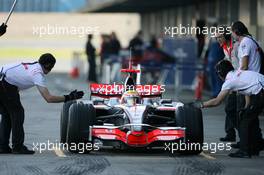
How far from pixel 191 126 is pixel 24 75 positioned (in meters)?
2.43

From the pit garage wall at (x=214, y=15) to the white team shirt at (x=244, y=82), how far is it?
43.7 ft

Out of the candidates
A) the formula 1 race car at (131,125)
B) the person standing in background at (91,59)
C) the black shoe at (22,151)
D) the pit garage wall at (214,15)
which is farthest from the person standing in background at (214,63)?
the black shoe at (22,151)

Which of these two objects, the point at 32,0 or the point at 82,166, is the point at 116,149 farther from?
the point at 32,0

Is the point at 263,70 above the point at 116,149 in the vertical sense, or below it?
above

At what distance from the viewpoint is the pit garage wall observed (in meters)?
Answer: 29.5

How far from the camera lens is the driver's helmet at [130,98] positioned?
15453 millimetres

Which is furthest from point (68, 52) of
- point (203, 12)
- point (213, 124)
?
point (213, 124)

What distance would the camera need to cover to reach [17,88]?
15047mm

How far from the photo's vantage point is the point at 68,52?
72.4m

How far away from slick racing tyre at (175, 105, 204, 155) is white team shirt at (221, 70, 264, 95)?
54 centimetres

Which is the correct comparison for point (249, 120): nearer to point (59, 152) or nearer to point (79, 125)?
point (79, 125)

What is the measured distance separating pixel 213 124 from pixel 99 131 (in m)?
6.49

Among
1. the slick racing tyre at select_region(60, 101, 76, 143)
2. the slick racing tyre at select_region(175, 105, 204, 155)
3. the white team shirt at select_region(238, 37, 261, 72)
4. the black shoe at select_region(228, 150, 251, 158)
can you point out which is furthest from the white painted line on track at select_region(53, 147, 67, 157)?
the white team shirt at select_region(238, 37, 261, 72)

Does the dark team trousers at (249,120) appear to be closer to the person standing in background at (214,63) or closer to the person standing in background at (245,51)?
the person standing in background at (245,51)
